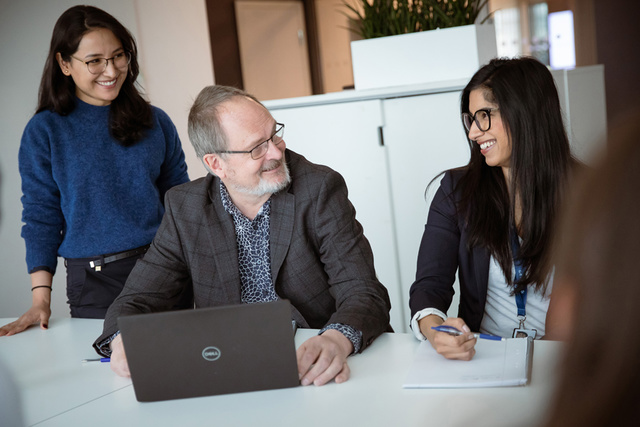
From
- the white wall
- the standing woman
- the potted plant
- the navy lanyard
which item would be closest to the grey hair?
the standing woman

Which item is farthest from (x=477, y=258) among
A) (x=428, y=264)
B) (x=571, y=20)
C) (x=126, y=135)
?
(x=571, y=20)

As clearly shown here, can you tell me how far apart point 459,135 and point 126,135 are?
1403mm

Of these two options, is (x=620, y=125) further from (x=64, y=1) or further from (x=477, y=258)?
(x=64, y=1)

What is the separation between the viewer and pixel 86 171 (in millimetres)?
2371

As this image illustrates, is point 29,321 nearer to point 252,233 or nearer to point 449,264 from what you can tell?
point 252,233

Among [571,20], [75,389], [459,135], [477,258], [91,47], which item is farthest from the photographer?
[571,20]

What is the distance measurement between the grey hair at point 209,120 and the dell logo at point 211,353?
752 mm

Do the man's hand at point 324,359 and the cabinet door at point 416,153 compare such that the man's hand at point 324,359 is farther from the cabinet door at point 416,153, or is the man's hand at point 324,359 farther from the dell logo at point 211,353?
the cabinet door at point 416,153

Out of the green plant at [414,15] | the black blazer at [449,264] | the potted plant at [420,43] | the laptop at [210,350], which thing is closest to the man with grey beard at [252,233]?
the black blazer at [449,264]

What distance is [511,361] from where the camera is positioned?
1382 mm

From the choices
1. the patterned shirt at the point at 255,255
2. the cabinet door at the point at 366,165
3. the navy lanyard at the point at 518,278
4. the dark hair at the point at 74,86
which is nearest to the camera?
the navy lanyard at the point at 518,278

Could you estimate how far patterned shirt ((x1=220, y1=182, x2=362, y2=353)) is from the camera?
1.97m

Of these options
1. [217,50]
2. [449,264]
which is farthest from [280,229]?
[217,50]

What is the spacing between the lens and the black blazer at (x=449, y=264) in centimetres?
192
